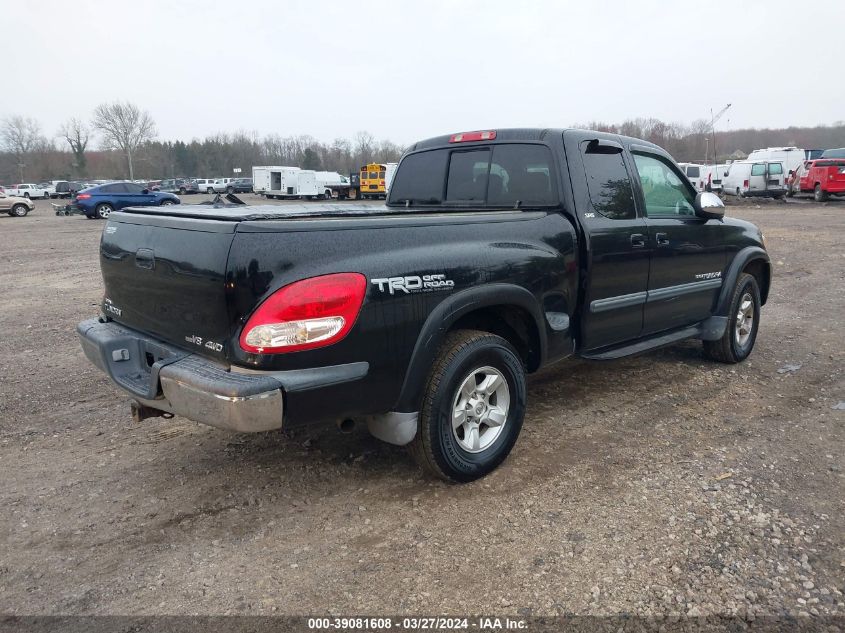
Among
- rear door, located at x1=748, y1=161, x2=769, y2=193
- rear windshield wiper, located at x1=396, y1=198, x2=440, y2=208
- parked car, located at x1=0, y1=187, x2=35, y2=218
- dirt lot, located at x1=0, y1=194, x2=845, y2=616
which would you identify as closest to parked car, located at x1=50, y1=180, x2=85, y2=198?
parked car, located at x1=0, y1=187, x2=35, y2=218

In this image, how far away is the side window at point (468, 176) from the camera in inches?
183

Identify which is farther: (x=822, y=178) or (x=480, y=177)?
(x=822, y=178)

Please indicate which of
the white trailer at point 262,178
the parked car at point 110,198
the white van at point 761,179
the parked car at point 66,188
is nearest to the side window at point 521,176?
the parked car at point 110,198

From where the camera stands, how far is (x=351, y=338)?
2889 mm

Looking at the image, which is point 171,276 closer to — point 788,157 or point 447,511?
point 447,511

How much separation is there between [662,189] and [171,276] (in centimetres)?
375

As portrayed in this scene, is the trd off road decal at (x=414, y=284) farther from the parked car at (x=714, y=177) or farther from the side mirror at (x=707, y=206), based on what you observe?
the parked car at (x=714, y=177)

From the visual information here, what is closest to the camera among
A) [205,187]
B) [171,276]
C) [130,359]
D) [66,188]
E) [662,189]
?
[171,276]

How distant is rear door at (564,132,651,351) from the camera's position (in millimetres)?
4195

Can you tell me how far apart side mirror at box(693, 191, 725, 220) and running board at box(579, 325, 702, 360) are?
3.10 ft

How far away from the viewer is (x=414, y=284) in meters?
3.10

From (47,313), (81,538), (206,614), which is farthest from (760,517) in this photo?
(47,313)

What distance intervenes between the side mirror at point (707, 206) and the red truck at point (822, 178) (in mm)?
26077

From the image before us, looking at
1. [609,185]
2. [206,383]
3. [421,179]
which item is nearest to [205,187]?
[421,179]
